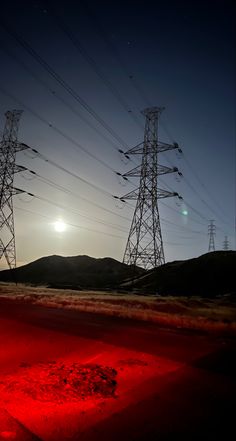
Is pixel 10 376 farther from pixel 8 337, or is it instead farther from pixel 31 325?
pixel 31 325

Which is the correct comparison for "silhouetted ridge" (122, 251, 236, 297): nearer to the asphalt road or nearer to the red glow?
the asphalt road

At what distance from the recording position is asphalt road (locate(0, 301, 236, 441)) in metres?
5.66

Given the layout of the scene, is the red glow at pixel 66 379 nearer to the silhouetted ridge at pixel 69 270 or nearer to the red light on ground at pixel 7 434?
the red light on ground at pixel 7 434

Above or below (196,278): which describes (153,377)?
below

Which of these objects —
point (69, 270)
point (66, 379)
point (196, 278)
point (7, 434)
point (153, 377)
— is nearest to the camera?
point (7, 434)

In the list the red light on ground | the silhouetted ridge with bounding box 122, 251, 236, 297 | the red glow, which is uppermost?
the silhouetted ridge with bounding box 122, 251, 236, 297

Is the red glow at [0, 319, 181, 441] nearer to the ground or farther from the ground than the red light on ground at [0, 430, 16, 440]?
farther from the ground

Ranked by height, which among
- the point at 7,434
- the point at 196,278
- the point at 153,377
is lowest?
the point at 7,434

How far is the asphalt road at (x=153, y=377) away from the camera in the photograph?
566 centimetres

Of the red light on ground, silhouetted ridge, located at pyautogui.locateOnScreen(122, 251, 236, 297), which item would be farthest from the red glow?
silhouetted ridge, located at pyautogui.locateOnScreen(122, 251, 236, 297)

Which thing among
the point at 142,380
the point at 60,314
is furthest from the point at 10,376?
the point at 60,314

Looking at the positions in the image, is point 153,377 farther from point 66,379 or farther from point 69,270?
point 69,270

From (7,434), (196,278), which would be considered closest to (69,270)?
(196,278)

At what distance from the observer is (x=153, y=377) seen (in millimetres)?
8445
